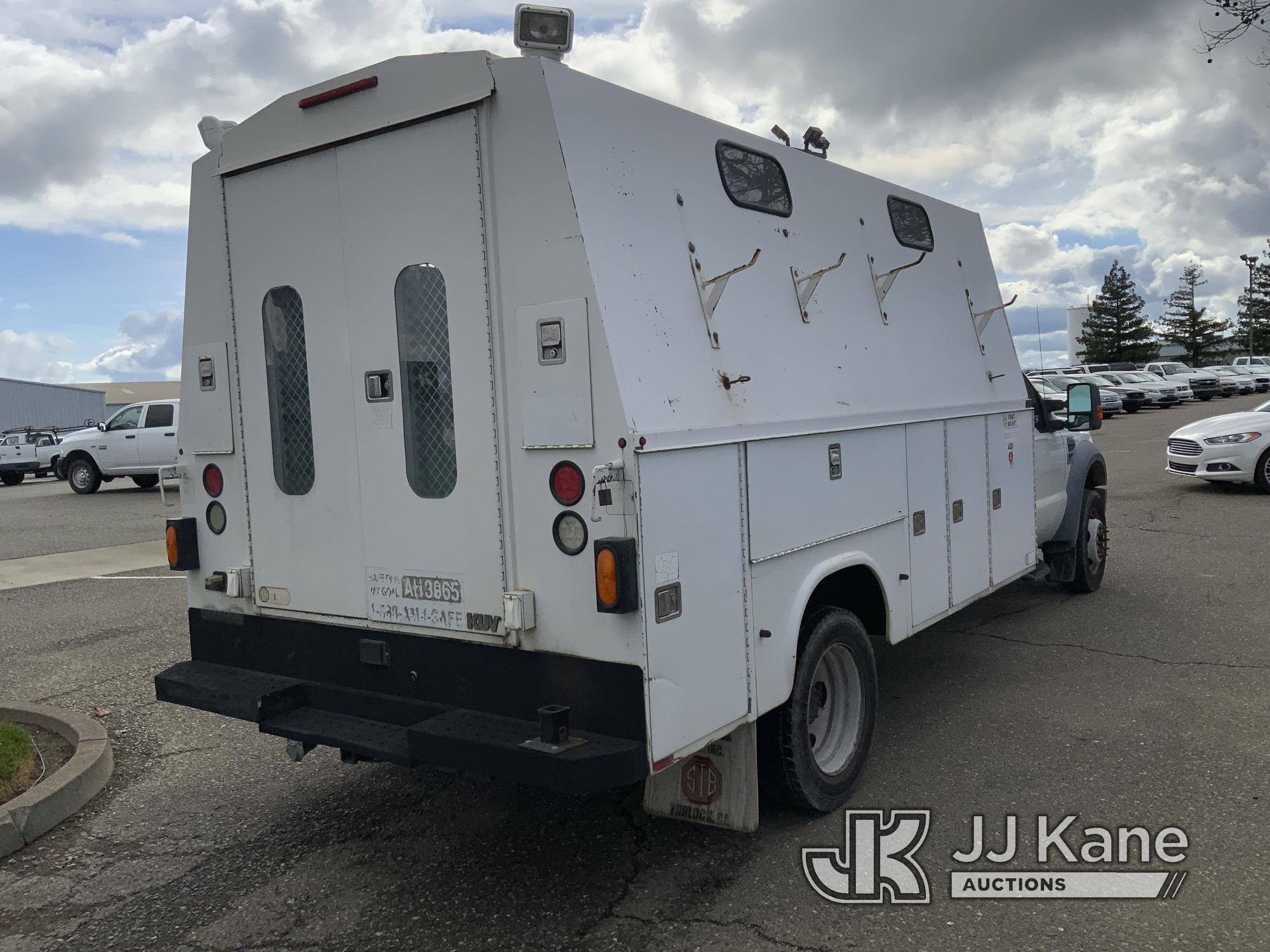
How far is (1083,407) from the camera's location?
23.9ft

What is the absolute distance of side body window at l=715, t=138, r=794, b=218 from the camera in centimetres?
413

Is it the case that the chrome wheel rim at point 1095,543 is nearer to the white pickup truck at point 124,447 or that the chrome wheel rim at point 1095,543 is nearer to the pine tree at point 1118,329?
the white pickup truck at point 124,447

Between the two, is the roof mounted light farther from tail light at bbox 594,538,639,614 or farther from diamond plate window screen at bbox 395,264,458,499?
tail light at bbox 594,538,639,614

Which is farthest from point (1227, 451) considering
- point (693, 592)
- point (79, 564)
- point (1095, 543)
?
point (79, 564)

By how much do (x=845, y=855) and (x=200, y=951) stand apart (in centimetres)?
233

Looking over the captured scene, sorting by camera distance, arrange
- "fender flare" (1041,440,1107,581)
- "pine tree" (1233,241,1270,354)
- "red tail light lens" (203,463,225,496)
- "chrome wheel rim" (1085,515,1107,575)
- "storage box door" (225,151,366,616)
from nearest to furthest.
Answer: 1. "storage box door" (225,151,366,616)
2. "red tail light lens" (203,463,225,496)
3. "fender flare" (1041,440,1107,581)
4. "chrome wheel rim" (1085,515,1107,575)
5. "pine tree" (1233,241,1270,354)

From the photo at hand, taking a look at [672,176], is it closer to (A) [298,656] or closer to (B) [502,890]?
(A) [298,656]

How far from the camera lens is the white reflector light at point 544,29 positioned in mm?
3393

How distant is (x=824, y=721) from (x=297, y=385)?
2.63 m

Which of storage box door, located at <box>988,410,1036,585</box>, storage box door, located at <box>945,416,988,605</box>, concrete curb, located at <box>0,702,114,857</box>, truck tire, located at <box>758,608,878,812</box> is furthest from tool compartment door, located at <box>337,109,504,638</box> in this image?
storage box door, located at <box>988,410,1036,585</box>

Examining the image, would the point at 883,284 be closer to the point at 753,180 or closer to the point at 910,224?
the point at 910,224

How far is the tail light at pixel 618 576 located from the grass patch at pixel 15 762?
10.4 feet

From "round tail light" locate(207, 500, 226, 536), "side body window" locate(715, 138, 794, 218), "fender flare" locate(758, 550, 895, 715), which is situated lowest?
"fender flare" locate(758, 550, 895, 715)

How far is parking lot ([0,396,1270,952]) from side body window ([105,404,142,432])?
53.0 ft
